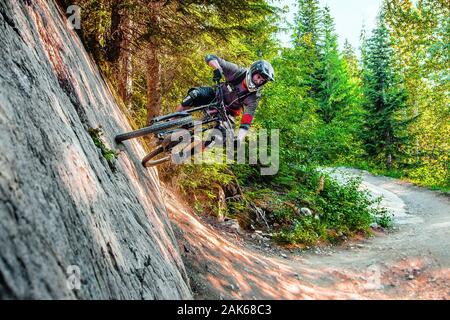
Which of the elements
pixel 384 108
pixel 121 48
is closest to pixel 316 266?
pixel 121 48

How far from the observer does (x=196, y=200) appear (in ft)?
38.1

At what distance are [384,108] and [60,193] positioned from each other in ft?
104

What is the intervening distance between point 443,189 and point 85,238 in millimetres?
22536

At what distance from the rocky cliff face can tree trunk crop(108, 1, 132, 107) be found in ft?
5.72

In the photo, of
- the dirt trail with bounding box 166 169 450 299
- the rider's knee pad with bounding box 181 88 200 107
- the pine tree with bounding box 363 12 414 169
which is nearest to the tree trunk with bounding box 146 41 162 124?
the dirt trail with bounding box 166 169 450 299

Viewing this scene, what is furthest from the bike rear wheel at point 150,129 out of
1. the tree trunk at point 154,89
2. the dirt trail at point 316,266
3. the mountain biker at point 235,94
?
the tree trunk at point 154,89

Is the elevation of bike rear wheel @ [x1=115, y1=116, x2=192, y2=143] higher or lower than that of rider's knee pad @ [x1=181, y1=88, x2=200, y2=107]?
lower

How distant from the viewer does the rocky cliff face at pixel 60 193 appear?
1.86 meters

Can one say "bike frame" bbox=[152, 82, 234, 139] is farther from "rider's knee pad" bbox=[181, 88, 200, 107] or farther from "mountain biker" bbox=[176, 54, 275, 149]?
"rider's knee pad" bbox=[181, 88, 200, 107]

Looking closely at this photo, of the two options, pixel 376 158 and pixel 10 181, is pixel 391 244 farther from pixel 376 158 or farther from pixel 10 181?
pixel 376 158

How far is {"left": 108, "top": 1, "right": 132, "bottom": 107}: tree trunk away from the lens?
6.95 meters

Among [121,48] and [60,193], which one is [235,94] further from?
[60,193]

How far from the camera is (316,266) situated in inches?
371
